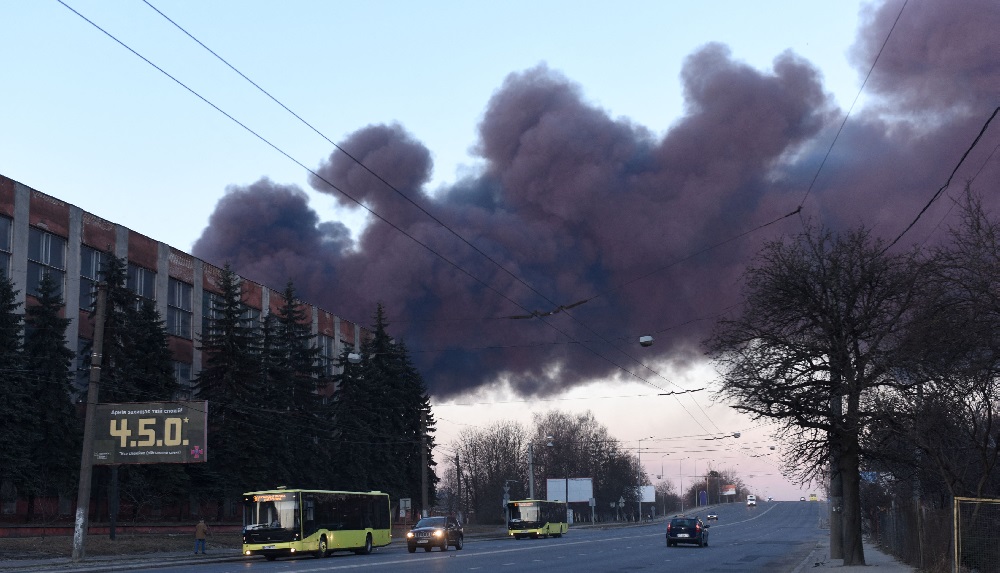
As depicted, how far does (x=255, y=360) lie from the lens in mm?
58125

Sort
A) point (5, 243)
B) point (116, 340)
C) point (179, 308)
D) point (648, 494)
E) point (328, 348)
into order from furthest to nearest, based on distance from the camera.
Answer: point (648, 494) → point (328, 348) → point (179, 308) → point (116, 340) → point (5, 243)

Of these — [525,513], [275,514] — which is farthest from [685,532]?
[525,513]

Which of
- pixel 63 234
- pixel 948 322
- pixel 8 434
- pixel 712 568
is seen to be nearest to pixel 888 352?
pixel 948 322

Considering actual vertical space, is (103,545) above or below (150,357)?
below

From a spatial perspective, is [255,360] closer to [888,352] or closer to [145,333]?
[145,333]

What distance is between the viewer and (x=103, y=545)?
42.1m

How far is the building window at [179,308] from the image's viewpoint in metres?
60.6

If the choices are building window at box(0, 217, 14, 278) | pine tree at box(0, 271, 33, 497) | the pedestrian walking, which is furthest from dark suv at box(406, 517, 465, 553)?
building window at box(0, 217, 14, 278)

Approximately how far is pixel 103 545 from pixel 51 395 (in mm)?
7052

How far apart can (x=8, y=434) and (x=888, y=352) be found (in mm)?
32116

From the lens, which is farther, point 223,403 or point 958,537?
point 223,403

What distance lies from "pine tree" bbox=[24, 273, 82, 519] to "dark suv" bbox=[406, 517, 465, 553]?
15151 millimetres

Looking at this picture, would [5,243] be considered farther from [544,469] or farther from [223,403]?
[544,469]

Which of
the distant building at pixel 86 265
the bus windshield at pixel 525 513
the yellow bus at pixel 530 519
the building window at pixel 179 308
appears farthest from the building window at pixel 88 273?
the bus windshield at pixel 525 513
